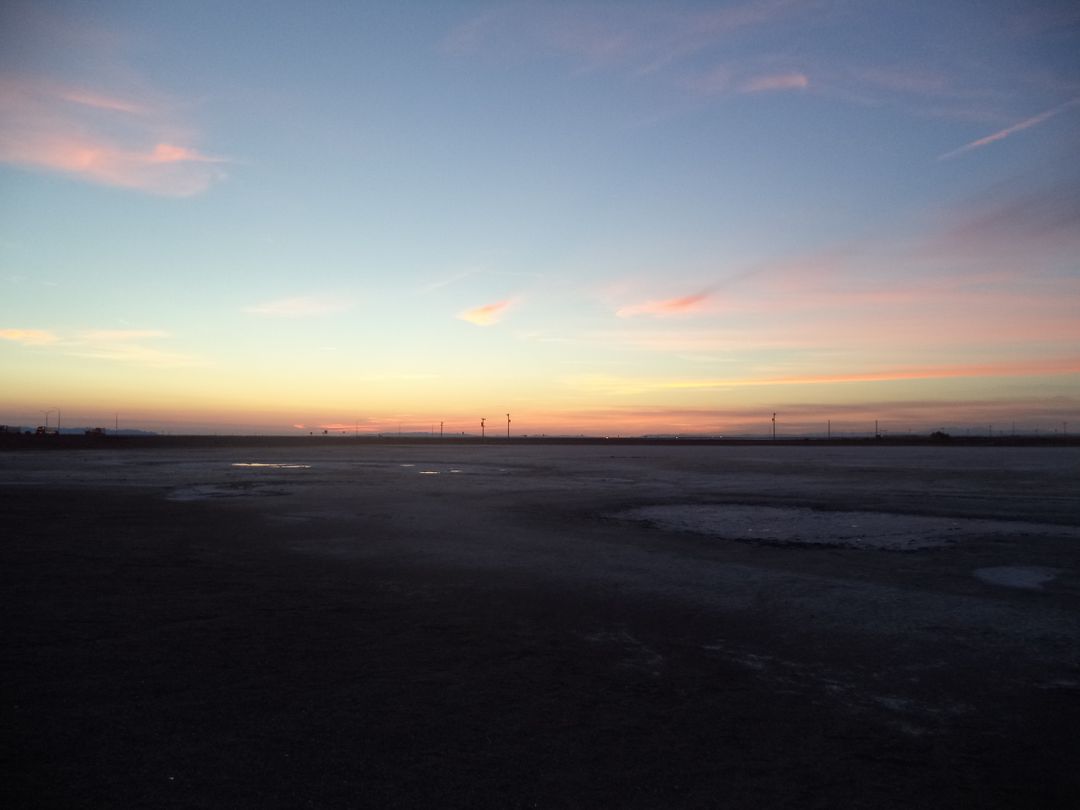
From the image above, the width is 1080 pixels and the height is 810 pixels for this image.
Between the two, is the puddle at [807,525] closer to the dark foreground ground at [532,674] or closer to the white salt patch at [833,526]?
the white salt patch at [833,526]

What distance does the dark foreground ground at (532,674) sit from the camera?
5375mm

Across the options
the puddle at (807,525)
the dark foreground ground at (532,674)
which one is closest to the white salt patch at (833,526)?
the puddle at (807,525)

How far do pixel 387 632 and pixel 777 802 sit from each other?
553 cm

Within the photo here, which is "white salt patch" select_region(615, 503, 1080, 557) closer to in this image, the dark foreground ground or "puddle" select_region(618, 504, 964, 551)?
"puddle" select_region(618, 504, 964, 551)

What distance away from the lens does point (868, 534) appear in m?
18.9

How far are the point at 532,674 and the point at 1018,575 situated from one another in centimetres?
1085

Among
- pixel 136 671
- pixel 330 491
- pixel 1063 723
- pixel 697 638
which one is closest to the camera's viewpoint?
pixel 1063 723

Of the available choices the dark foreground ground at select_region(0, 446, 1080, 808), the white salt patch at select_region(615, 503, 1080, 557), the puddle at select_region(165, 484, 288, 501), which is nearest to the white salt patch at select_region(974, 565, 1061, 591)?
the dark foreground ground at select_region(0, 446, 1080, 808)

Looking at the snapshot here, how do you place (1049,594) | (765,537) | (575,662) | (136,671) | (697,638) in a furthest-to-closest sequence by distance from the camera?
(765,537) < (1049,594) < (697,638) < (575,662) < (136,671)

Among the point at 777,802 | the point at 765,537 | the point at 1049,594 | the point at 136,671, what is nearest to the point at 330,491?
the point at 765,537

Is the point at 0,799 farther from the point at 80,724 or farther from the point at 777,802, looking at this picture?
the point at 777,802

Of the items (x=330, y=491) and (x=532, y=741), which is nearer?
(x=532, y=741)

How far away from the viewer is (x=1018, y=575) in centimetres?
1352

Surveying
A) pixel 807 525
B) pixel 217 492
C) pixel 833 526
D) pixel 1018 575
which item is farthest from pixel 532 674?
pixel 217 492
